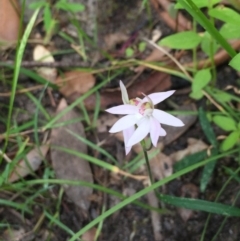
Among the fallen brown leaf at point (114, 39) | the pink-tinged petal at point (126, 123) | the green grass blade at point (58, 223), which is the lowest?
the green grass blade at point (58, 223)

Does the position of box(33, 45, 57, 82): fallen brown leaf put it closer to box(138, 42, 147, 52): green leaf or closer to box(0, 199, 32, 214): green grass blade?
box(138, 42, 147, 52): green leaf

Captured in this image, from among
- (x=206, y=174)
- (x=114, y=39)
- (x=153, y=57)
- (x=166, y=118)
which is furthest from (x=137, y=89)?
(x=166, y=118)

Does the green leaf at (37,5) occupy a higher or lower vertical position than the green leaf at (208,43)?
higher

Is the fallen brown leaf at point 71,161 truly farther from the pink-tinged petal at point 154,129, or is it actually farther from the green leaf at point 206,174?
the pink-tinged petal at point 154,129

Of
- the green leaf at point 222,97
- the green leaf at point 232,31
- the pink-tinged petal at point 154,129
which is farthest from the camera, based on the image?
the green leaf at point 222,97

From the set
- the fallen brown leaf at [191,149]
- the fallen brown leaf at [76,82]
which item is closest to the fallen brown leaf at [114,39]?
the fallen brown leaf at [76,82]

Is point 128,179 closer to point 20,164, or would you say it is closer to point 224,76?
point 20,164

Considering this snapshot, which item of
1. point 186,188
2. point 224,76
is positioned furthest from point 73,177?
point 224,76
